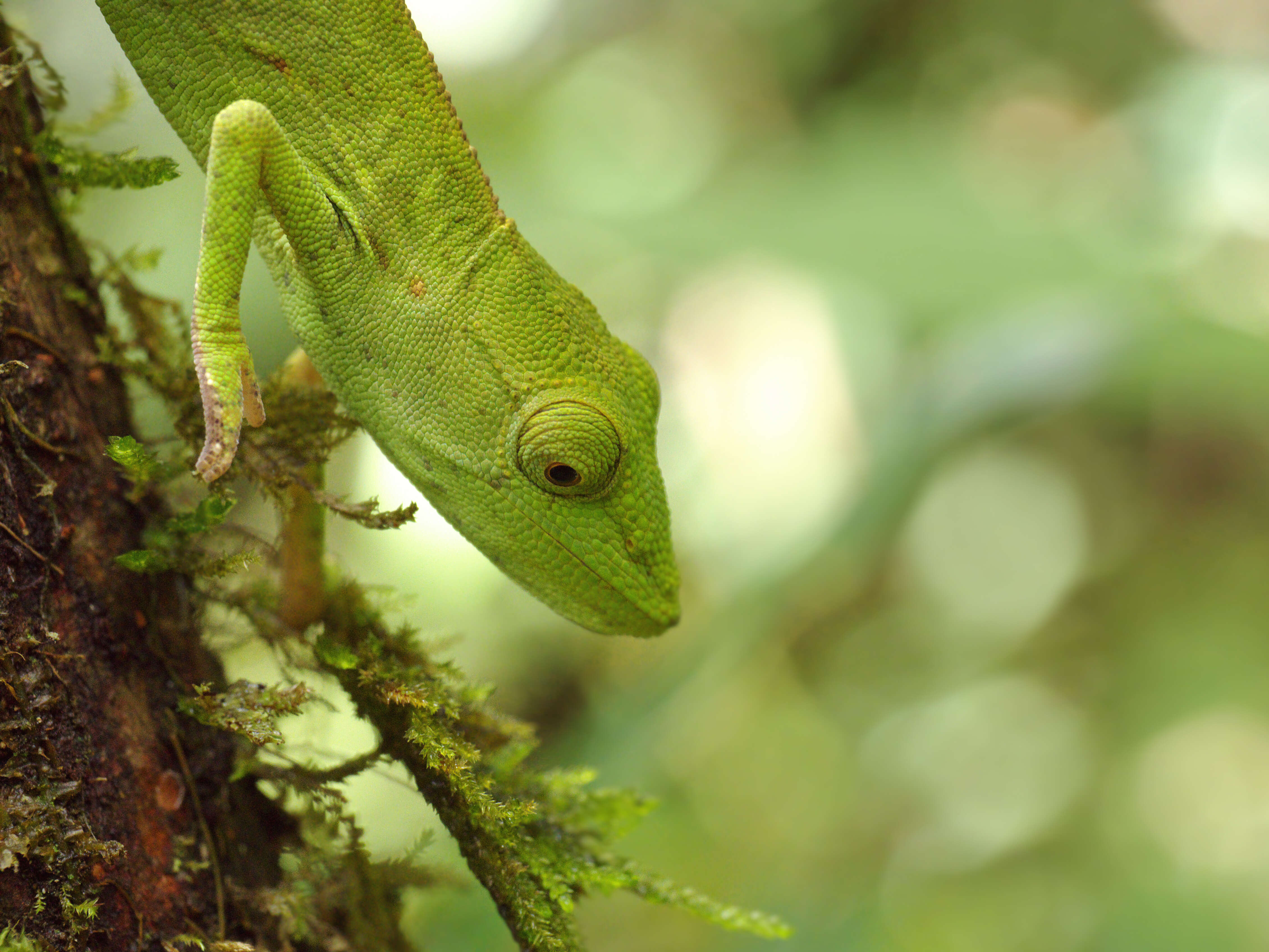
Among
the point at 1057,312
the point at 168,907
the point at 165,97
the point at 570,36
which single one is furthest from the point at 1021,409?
the point at 570,36

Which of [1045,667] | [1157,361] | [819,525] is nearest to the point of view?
[1157,361]

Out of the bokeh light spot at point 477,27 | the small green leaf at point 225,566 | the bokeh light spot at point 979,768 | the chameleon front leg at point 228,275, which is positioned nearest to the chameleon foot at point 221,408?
the chameleon front leg at point 228,275

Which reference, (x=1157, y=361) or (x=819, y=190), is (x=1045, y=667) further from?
(x=819, y=190)

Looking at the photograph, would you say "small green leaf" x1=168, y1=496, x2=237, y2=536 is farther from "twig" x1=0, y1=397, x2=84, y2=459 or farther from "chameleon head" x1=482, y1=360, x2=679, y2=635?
"chameleon head" x1=482, y1=360, x2=679, y2=635

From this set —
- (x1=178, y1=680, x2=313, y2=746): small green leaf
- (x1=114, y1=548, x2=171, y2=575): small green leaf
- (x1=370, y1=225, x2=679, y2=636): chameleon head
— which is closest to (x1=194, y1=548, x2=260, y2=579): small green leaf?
(x1=114, y1=548, x2=171, y2=575): small green leaf

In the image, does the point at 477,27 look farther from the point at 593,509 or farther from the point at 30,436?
the point at 30,436

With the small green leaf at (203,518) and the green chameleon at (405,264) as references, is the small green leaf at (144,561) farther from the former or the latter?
the green chameleon at (405,264)

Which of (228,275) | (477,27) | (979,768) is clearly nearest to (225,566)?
(228,275)
